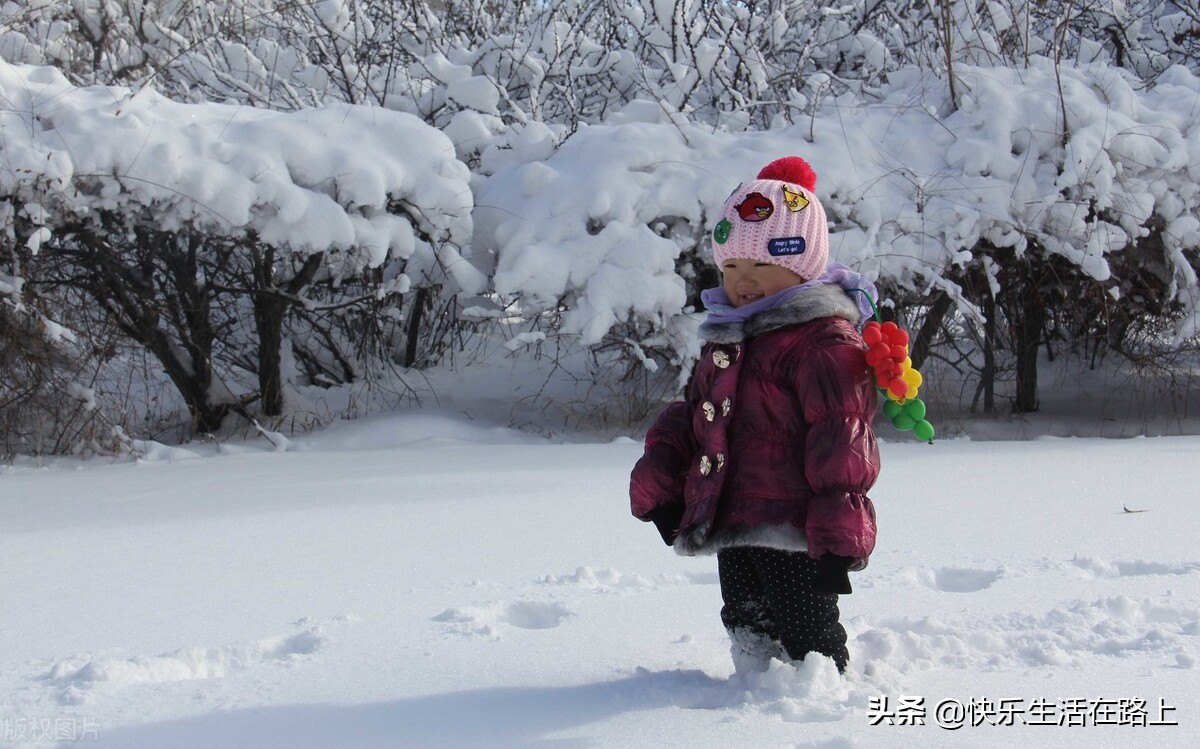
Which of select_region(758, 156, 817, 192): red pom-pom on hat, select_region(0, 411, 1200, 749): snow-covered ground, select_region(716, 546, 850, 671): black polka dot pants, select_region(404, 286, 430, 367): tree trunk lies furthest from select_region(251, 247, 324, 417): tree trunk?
select_region(716, 546, 850, 671): black polka dot pants

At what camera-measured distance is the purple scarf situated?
2137 mm

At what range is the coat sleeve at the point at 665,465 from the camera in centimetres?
222

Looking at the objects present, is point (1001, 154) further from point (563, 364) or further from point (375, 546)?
point (375, 546)

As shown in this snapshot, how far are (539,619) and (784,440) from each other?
0.77m

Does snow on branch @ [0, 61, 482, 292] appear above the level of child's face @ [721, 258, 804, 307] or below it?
above

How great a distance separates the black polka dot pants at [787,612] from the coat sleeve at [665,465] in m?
0.15

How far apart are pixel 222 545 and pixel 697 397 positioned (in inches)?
60.0

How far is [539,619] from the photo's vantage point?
2535 mm

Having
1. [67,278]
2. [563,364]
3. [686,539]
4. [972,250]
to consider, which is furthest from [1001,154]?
[67,278]

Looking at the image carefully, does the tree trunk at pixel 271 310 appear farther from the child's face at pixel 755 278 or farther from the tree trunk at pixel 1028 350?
the tree trunk at pixel 1028 350

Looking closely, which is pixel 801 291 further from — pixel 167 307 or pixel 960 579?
pixel 167 307

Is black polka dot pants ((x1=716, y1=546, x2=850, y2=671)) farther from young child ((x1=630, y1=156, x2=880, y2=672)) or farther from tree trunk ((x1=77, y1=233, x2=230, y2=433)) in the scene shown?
tree trunk ((x1=77, y1=233, x2=230, y2=433))

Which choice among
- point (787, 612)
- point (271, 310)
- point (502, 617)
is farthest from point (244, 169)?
point (787, 612)

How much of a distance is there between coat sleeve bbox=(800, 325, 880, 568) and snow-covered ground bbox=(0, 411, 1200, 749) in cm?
28
